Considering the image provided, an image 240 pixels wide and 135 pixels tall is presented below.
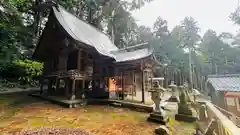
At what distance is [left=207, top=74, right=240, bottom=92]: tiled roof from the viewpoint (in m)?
9.48

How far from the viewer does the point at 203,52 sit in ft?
83.4

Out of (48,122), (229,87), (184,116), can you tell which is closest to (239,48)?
(229,87)

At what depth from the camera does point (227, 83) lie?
1036cm

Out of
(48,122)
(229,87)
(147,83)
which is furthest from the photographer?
(147,83)

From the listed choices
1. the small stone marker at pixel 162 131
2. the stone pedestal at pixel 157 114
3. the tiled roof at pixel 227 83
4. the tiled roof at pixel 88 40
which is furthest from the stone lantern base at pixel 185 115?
the tiled roof at pixel 227 83

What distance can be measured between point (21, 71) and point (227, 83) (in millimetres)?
19354

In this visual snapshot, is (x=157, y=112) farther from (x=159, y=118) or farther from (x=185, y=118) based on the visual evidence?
(x=185, y=118)

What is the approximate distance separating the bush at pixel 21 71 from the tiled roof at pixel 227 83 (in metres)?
16.9

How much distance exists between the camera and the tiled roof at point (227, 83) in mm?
9484

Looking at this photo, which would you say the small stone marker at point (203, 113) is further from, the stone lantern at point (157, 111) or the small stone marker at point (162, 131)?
the small stone marker at point (162, 131)

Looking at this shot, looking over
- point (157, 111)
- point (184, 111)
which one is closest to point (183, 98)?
Answer: point (184, 111)

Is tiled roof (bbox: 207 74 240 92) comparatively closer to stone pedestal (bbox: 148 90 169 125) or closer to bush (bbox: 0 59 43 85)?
stone pedestal (bbox: 148 90 169 125)

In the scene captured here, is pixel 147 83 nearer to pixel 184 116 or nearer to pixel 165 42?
pixel 184 116

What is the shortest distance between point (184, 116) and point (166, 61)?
18.3 metres
